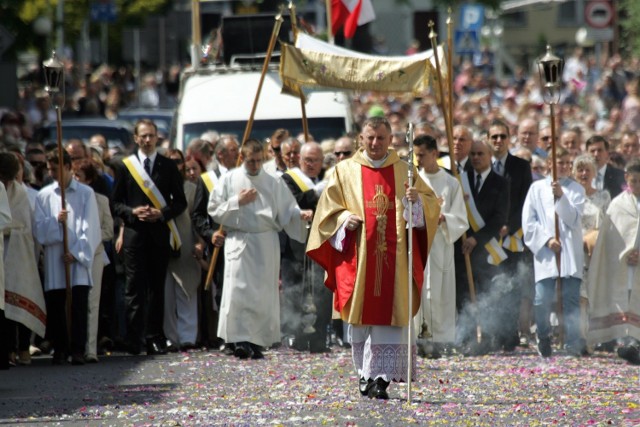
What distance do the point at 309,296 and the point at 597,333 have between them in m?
2.73

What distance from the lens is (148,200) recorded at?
16.2 meters

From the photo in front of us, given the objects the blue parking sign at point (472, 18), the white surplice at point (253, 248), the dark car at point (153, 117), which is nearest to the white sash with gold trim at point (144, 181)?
the white surplice at point (253, 248)

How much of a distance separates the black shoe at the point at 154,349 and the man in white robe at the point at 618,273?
3.97m

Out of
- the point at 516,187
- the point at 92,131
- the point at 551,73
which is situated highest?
the point at 92,131

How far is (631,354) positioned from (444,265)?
1850 mm

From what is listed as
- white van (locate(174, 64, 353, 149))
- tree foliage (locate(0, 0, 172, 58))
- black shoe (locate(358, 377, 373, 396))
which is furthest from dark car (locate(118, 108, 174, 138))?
black shoe (locate(358, 377, 373, 396))

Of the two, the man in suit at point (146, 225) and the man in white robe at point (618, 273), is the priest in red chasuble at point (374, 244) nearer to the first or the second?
the man in white robe at point (618, 273)

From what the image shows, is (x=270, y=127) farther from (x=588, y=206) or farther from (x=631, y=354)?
(x=631, y=354)

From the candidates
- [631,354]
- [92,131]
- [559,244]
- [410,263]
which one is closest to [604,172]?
[559,244]

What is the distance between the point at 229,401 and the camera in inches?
494

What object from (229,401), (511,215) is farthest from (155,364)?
(511,215)

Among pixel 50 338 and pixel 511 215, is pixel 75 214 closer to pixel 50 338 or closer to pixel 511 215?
pixel 50 338

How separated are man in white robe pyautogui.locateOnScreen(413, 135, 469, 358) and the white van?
402cm

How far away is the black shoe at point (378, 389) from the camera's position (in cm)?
1246
